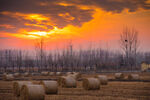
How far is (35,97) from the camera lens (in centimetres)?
1783

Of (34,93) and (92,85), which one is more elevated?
(34,93)

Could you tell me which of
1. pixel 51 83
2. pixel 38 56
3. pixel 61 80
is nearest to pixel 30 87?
pixel 51 83

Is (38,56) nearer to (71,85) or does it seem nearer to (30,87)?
(71,85)

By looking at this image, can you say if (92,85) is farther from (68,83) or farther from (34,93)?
(34,93)

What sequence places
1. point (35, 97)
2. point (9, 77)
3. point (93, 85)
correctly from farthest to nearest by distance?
point (9, 77), point (93, 85), point (35, 97)

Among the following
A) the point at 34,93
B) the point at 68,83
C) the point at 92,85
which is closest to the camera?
the point at 34,93

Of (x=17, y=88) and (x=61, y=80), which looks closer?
(x=17, y=88)

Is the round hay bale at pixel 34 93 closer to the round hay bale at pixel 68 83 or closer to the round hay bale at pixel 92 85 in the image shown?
the round hay bale at pixel 92 85

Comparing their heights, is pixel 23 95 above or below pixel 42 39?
below

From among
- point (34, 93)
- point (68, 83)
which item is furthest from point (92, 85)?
point (34, 93)

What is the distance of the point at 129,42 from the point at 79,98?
77.9m

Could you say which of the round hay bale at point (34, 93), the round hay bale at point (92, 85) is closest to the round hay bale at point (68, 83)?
Result: the round hay bale at point (92, 85)

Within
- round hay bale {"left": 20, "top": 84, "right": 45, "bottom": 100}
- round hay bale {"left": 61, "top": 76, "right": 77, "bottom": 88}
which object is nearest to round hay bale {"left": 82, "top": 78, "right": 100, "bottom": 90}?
round hay bale {"left": 61, "top": 76, "right": 77, "bottom": 88}

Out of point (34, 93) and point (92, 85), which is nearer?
point (34, 93)
